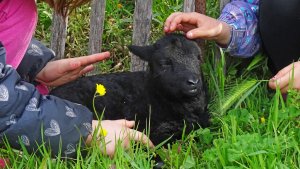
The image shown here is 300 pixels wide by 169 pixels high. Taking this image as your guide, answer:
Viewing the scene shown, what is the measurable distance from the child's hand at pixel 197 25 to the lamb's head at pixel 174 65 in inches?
3.5

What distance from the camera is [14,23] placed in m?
2.68

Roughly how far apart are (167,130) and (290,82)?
39.7 inches

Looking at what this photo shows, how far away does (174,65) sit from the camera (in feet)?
9.07

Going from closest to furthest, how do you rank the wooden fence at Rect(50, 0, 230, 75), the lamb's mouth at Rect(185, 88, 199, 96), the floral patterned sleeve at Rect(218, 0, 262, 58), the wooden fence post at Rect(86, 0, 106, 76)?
the lamb's mouth at Rect(185, 88, 199, 96) → the floral patterned sleeve at Rect(218, 0, 262, 58) → the wooden fence at Rect(50, 0, 230, 75) → the wooden fence post at Rect(86, 0, 106, 76)

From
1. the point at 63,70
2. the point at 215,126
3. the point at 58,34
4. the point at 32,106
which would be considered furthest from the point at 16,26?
the point at 215,126

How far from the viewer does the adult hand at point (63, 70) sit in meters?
3.03

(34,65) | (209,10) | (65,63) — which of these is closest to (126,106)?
(65,63)

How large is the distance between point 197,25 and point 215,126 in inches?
35.8

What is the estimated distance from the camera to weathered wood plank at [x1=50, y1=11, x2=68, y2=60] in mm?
3635

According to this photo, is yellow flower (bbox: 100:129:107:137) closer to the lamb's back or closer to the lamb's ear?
the lamb's back

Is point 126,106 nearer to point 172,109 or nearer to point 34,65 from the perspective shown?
point 172,109

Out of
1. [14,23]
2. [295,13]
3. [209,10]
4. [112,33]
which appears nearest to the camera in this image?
[14,23]

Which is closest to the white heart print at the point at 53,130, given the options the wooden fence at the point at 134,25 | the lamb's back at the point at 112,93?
the lamb's back at the point at 112,93

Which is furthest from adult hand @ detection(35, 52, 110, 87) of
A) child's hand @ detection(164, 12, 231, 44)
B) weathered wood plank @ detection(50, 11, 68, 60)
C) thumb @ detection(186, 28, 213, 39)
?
thumb @ detection(186, 28, 213, 39)
